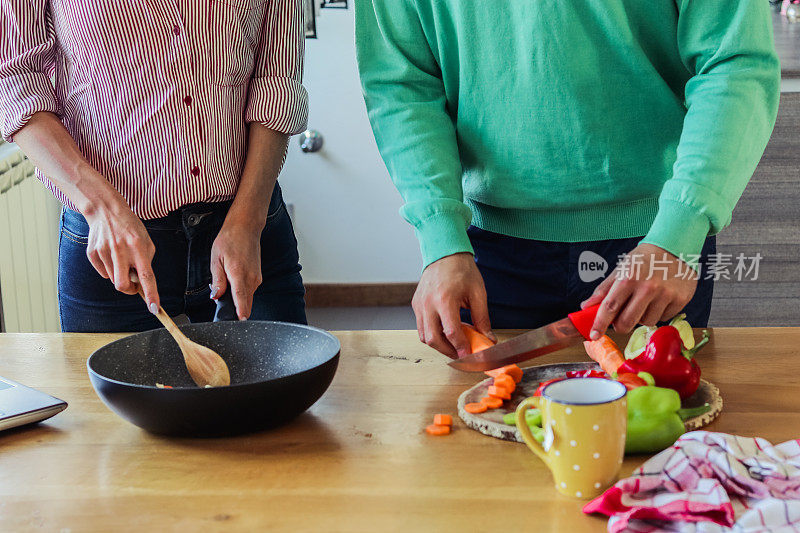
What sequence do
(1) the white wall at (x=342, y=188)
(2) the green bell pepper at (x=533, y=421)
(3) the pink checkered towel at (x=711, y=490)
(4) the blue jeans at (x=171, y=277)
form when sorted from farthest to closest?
(1) the white wall at (x=342, y=188) < (4) the blue jeans at (x=171, y=277) < (2) the green bell pepper at (x=533, y=421) < (3) the pink checkered towel at (x=711, y=490)

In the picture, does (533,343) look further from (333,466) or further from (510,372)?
(333,466)

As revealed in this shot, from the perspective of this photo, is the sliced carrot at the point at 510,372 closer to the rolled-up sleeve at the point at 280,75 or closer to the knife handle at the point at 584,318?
the knife handle at the point at 584,318

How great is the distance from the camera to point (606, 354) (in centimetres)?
112

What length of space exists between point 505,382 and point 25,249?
196 centimetres

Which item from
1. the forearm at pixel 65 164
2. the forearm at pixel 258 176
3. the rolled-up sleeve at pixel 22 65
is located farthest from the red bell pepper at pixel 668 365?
the rolled-up sleeve at pixel 22 65

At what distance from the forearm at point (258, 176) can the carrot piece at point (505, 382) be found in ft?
1.67

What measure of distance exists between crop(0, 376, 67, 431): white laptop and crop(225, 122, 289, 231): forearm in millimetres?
405

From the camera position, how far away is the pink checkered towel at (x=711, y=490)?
0.74 m

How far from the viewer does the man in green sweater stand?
45.2 inches

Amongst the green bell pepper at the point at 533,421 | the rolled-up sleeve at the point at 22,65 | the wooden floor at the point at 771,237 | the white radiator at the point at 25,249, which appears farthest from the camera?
the wooden floor at the point at 771,237

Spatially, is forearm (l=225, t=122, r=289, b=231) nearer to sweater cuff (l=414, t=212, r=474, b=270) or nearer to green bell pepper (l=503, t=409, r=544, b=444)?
sweater cuff (l=414, t=212, r=474, b=270)

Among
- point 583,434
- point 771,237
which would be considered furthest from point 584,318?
point 771,237

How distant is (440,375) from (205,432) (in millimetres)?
339

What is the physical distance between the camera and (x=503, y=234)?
4.64 ft
